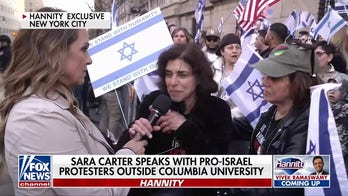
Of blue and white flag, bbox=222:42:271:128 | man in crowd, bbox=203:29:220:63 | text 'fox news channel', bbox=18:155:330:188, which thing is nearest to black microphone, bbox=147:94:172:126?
text 'fox news channel', bbox=18:155:330:188

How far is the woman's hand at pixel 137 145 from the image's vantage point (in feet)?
4.94

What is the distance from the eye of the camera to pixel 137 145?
1.52 metres

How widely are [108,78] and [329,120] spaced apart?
45.6 inches

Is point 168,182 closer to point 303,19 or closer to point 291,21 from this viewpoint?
point 291,21

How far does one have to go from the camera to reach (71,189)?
142cm

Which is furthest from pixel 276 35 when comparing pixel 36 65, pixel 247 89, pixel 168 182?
pixel 36 65

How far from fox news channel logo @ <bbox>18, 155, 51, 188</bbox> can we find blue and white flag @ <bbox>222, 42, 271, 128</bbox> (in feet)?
3.86

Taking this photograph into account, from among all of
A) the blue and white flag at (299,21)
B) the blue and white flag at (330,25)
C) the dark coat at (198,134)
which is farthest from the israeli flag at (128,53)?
the blue and white flag at (299,21)

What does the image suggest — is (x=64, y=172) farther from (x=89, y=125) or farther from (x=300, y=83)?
(x=300, y=83)

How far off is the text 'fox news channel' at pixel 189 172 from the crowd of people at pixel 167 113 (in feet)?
0.12

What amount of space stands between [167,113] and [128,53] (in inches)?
20.1

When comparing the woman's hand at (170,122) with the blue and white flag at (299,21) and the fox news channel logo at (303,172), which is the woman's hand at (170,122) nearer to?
the fox news channel logo at (303,172)

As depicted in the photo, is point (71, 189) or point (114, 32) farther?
point (114, 32)

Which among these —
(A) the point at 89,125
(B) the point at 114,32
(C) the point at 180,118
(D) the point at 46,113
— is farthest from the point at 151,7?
(D) the point at 46,113
